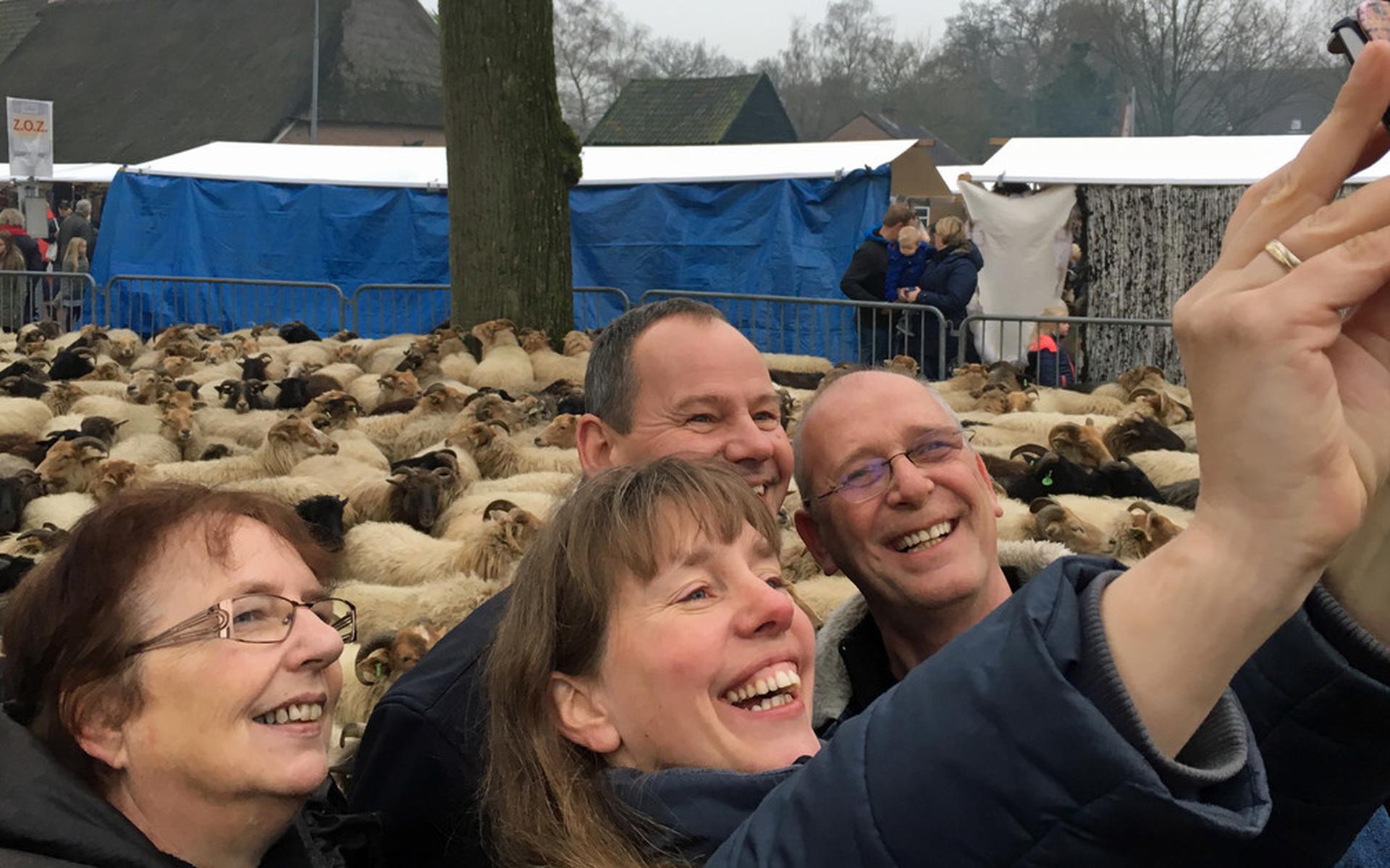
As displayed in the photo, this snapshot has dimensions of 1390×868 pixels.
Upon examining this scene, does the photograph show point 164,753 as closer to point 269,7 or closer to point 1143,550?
point 1143,550

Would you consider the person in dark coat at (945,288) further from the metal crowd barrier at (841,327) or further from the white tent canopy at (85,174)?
the white tent canopy at (85,174)

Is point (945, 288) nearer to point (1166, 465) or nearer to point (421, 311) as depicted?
point (1166, 465)

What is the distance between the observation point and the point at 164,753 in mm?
2264

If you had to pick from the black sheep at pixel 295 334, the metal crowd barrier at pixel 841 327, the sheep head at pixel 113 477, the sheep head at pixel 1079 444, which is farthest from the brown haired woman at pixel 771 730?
the black sheep at pixel 295 334

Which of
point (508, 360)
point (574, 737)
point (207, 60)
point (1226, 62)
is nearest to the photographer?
point (574, 737)

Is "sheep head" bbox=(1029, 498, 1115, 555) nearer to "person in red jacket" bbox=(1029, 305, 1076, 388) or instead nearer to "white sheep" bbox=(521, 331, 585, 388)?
"white sheep" bbox=(521, 331, 585, 388)

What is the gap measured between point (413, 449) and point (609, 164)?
10899mm

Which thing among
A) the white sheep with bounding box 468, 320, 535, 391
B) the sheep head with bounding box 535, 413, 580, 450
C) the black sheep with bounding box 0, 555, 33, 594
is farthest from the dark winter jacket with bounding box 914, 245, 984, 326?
the black sheep with bounding box 0, 555, 33, 594

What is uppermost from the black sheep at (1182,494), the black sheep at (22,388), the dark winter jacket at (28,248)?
the dark winter jacket at (28,248)

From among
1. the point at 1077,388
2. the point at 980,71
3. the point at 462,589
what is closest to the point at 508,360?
the point at 1077,388

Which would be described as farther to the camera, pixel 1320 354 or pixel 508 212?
pixel 508 212

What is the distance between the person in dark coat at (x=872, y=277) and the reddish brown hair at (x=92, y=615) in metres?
11.4

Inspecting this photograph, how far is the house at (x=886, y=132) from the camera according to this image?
61.3 meters

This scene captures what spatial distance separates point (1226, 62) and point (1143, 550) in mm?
61830
